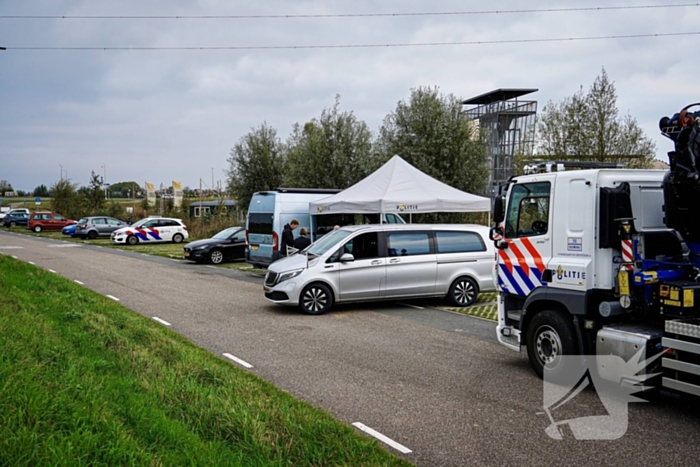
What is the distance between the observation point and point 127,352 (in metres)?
7.22

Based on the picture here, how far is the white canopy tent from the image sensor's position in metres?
16.8

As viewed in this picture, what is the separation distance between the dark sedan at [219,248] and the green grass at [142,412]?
16.1m

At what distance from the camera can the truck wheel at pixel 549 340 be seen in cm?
727

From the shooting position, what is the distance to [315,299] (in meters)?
12.8

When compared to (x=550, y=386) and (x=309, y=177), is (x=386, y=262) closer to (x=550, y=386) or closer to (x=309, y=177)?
(x=550, y=386)

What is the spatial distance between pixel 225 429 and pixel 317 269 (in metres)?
7.85

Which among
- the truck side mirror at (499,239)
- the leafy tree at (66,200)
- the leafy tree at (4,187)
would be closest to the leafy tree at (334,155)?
the truck side mirror at (499,239)

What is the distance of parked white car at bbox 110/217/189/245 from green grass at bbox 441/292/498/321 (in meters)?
25.8

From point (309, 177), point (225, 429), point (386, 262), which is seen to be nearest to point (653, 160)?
point (386, 262)

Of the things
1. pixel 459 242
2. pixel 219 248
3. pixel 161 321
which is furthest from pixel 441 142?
pixel 161 321

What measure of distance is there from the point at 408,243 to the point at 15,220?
183 feet

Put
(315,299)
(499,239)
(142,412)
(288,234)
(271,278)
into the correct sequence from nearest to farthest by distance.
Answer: (142,412)
(499,239)
(315,299)
(271,278)
(288,234)

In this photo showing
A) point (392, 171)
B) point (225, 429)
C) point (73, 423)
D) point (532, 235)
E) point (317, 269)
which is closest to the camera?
point (73, 423)

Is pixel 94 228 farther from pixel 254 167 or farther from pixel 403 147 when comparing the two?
→ pixel 403 147
